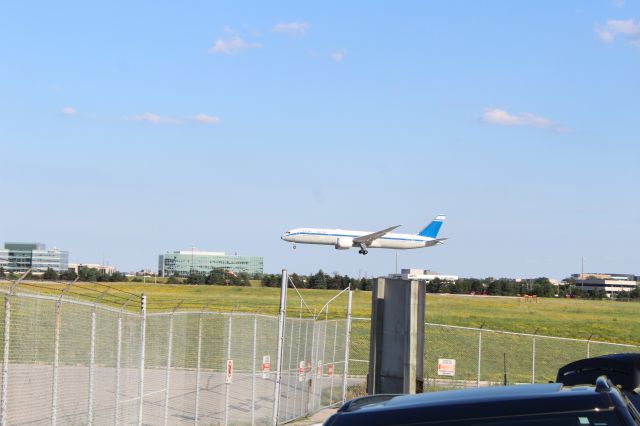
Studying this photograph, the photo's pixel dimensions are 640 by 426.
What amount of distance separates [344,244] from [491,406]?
7803 centimetres

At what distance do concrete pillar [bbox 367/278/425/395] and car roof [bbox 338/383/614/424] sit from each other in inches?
536

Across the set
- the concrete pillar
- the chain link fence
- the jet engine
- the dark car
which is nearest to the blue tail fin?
the jet engine

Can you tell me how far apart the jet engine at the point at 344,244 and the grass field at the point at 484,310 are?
408 centimetres

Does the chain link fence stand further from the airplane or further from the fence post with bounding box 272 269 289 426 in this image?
the airplane

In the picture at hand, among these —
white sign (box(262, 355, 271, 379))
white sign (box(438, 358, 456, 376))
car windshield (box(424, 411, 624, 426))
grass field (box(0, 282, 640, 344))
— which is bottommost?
grass field (box(0, 282, 640, 344))

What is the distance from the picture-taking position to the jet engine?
82.1m

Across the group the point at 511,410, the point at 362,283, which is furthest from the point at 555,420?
the point at 362,283

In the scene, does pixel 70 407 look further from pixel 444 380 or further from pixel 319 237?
pixel 319 237

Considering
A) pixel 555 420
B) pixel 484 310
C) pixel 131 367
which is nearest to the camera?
pixel 555 420

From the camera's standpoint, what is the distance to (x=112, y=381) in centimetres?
1503

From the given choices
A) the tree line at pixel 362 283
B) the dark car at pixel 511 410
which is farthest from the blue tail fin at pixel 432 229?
the dark car at pixel 511 410

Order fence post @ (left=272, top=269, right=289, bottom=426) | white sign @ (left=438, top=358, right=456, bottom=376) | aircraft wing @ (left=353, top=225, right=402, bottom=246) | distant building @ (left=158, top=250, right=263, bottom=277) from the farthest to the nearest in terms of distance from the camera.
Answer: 1. distant building @ (left=158, top=250, right=263, bottom=277)
2. aircraft wing @ (left=353, top=225, right=402, bottom=246)
3. white sign @ (left=438, top=358, right=456, bottom=376)
4. fence post @ (left=272, top=269, right=289, bottom=426)

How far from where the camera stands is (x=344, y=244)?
269 ft

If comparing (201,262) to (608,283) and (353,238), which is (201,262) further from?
(608,283)
